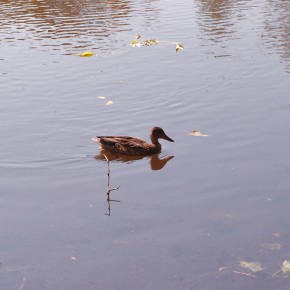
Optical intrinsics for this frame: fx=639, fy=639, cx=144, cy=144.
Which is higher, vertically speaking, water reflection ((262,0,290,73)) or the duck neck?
the duck neck

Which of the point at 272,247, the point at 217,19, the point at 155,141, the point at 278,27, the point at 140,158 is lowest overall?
the point at 217,19

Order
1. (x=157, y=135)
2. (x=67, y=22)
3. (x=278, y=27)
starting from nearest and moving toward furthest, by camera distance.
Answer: (x=157, y=135) < (x=278, y=27) < (x=67, y=22)

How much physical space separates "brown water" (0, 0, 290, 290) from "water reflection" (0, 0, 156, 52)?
15 centimetres

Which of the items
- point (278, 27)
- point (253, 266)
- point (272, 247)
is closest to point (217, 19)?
point (278, 27)

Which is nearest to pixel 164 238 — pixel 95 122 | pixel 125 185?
pixel 125 185

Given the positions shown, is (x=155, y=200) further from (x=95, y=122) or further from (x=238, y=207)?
(x=95, y=122)

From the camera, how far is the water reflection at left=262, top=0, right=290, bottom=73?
51.3 ft

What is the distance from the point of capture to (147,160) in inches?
397

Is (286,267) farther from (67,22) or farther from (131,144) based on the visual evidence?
(67,22)

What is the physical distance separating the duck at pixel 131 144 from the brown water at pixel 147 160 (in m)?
0.17

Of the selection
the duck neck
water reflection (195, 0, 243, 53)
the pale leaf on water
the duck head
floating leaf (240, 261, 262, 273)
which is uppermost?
floating leaf (240, 261, 262, 273)

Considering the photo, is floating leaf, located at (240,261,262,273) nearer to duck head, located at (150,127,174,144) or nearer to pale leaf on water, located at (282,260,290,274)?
pale leaf on water, located at (282,260,290,274)

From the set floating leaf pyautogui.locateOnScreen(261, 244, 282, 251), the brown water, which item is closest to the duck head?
the brown water

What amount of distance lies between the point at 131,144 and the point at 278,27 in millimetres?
9427
